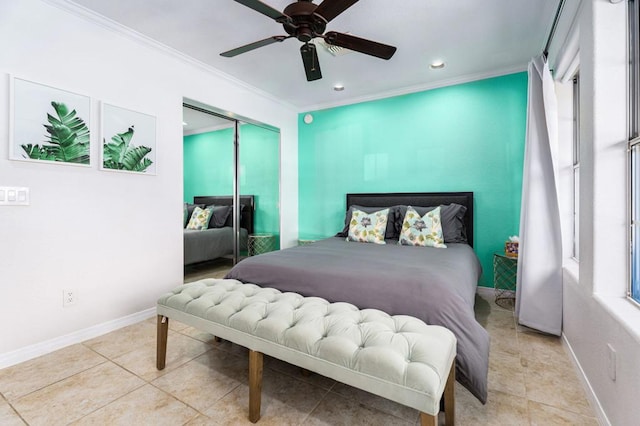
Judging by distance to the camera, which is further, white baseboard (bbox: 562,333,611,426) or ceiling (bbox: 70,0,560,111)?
ceiling (bbox: 70,0,560,111)

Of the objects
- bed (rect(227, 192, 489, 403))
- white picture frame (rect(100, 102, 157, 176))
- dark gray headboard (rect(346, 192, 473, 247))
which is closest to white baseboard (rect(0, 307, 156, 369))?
bed (rect(227, 192, 489, 403))

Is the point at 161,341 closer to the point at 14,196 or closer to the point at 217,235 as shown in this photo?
the point at 14,196

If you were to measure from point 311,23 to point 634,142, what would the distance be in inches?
72.7

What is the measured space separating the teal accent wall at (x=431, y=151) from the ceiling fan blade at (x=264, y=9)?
2.45 metres

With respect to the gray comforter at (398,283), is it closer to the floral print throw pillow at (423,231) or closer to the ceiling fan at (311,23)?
the floral print throw pillow at (423,231)

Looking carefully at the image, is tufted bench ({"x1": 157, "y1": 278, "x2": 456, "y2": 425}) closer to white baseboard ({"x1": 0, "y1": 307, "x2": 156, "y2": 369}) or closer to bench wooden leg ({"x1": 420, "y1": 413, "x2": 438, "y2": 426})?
bench wooden leg ({"x1": 420, "y1": 413, "x2": 438, "y2": 426})

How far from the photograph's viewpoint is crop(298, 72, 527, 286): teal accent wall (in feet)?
10.9

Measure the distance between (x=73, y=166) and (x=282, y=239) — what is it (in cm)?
272

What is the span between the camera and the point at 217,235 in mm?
3971

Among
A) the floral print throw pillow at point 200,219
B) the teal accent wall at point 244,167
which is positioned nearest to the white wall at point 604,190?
the teal accent wall at point 244,167

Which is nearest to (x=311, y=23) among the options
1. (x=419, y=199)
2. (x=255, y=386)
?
(x=255, y=386)

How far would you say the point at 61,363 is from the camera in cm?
199

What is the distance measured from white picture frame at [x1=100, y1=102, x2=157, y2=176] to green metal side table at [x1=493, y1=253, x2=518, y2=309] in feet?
12.0

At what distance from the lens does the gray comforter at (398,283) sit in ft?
5.07
